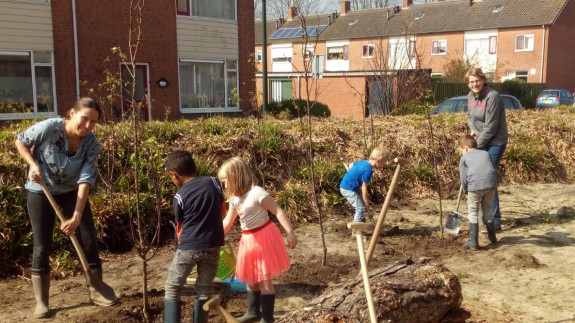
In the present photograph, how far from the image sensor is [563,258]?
600 centimetres

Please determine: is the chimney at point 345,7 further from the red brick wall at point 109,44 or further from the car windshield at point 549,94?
the red brick wall at point 109,44

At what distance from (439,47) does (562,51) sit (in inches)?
369

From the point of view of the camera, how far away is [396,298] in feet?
13.0

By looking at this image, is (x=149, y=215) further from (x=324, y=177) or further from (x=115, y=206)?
(x=324, y=177)

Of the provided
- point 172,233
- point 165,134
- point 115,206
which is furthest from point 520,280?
point 165,134

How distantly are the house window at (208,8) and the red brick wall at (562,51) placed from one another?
1181 inches

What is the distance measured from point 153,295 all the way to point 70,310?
0.69 m

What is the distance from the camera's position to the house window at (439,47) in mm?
45625

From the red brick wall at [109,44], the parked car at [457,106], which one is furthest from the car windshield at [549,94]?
the red brick wall at [109,44]

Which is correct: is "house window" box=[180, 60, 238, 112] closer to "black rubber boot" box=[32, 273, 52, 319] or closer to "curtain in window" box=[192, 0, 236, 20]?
"curtain in window" box=[192, 0, 236, 20]

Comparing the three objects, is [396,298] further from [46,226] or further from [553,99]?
[553,99]

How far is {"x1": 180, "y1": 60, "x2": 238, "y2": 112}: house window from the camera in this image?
19.6 m

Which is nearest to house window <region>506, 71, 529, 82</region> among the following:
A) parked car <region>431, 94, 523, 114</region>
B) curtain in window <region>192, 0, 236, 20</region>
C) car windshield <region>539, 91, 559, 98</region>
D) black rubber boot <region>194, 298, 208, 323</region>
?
car windshield <region>539, 91, 559, 98</region>

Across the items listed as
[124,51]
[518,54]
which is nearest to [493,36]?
[518,54]
